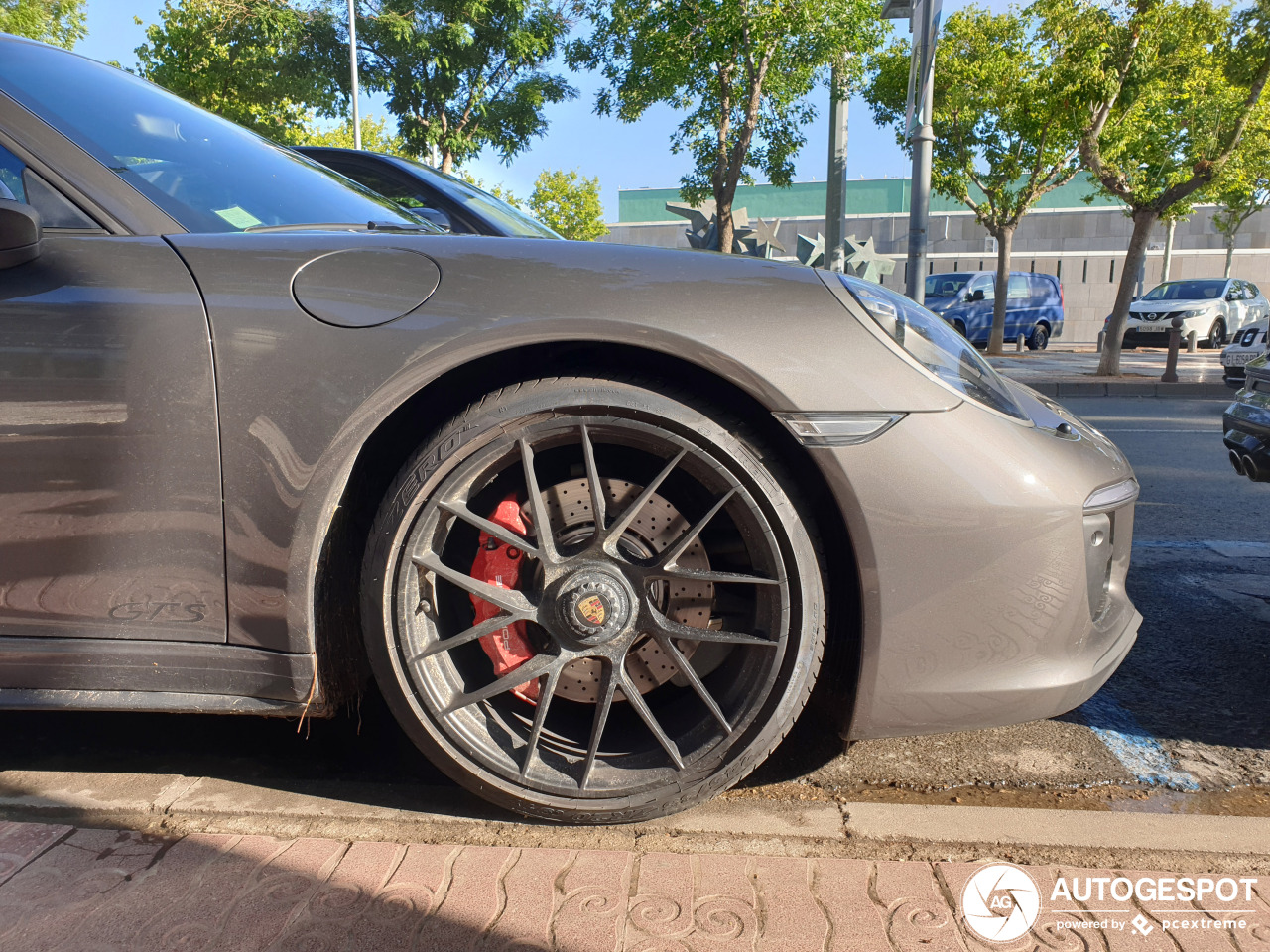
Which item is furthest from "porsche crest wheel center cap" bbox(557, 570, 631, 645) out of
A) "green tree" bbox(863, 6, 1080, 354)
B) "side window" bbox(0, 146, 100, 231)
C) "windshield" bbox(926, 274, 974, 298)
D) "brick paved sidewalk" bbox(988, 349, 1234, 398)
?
"windshield" bbox(926, 274, 974, 298)

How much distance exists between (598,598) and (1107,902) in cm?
102

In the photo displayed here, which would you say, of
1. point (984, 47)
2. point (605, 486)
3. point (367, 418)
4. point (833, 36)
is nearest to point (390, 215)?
point (367, 418)

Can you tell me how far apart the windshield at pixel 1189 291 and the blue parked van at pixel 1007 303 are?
89.8 inches

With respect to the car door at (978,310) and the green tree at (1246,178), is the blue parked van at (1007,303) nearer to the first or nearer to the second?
the car door at (978,310)

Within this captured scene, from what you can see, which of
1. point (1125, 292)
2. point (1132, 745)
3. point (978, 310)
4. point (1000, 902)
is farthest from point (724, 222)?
point (1000, 902)

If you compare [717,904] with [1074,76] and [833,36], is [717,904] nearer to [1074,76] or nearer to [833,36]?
[1074,76]

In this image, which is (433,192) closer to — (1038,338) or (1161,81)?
(1161,81)

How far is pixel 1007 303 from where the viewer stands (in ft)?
72.1

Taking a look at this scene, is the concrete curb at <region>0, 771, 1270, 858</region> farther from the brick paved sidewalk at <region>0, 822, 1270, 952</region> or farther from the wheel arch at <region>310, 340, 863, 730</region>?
the wheel arch at <region>310, 340, 863, 730</region>

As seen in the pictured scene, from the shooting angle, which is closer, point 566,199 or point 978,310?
point 978,310

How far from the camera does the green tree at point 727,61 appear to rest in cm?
1773

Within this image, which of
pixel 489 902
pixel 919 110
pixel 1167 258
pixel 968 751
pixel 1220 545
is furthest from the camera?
pixel 1167 258

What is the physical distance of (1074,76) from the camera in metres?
13.8

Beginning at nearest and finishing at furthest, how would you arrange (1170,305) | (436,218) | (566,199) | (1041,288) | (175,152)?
1. (175,152)
2. (436,218)
3. (1170,305)
4. (1041,288)
5. (566,199)
